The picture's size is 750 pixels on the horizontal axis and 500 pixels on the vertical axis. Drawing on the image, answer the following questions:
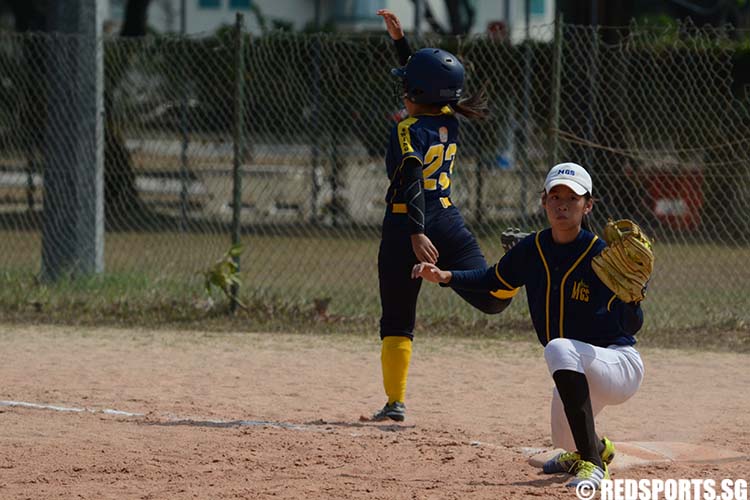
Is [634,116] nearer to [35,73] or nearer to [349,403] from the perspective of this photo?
[349,403]

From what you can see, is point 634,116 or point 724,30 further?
point 634,116

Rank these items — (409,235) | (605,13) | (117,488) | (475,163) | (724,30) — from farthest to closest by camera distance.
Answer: (605,13)
(475,163)
(724,30)
(409,235)
(117,488)

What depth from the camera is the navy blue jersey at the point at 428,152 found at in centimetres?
630

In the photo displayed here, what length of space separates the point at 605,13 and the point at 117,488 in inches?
492

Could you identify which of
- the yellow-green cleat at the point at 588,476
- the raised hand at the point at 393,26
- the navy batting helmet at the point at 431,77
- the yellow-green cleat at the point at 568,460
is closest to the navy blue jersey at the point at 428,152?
the navy batting helmet at the point at 431,77

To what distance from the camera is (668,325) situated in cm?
951

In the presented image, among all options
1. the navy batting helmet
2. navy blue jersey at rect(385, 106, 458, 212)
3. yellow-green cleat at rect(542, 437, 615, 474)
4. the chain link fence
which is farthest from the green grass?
yellow-green cleat at rect(542, 437, 615, 474)

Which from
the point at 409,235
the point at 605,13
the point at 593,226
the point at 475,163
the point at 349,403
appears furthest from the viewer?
the point at 605,13

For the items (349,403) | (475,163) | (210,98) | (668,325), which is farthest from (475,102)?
(210,98)

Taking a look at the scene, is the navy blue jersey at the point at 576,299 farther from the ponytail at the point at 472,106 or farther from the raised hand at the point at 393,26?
the raised hand at the point at 393,26

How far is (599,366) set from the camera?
196 inches

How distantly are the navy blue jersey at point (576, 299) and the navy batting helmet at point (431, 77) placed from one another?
1.35 meters

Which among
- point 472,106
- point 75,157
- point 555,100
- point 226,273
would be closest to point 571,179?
point 472,106

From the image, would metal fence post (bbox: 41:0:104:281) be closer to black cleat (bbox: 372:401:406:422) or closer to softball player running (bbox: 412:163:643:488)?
black cleat (bbox: 372:401:406:422)
